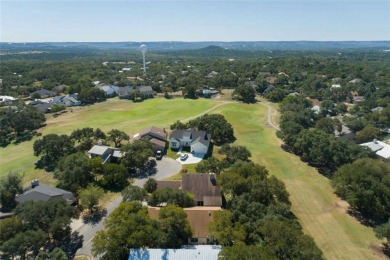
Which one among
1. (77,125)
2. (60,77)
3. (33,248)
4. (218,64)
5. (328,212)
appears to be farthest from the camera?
(218,64)

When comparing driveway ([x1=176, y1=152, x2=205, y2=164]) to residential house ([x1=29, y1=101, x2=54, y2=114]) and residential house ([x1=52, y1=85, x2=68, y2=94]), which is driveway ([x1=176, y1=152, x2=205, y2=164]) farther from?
residential house ([x1=52, y1=85, x2=68, y2=94])

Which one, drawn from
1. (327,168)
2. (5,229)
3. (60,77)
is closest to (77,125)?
(5,229)

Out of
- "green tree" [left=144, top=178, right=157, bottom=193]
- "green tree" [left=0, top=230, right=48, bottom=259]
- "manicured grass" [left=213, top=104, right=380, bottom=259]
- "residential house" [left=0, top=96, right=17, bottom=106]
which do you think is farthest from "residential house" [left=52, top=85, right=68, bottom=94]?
"green tree" [left=0, top=230, right=48, bottom=259]

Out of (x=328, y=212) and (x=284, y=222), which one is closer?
(x=284, y=222)

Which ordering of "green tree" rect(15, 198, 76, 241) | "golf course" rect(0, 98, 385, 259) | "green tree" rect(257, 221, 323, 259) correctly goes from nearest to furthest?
"green tree" rect(257, 221, 323, 259)
"green tree" rect(15, 198, 76, 241)
"golf course" rect(0, 98, 385, 259)

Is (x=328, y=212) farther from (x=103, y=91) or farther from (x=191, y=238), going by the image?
(x=103, y=91)

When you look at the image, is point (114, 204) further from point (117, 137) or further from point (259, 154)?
point (259, 154)
